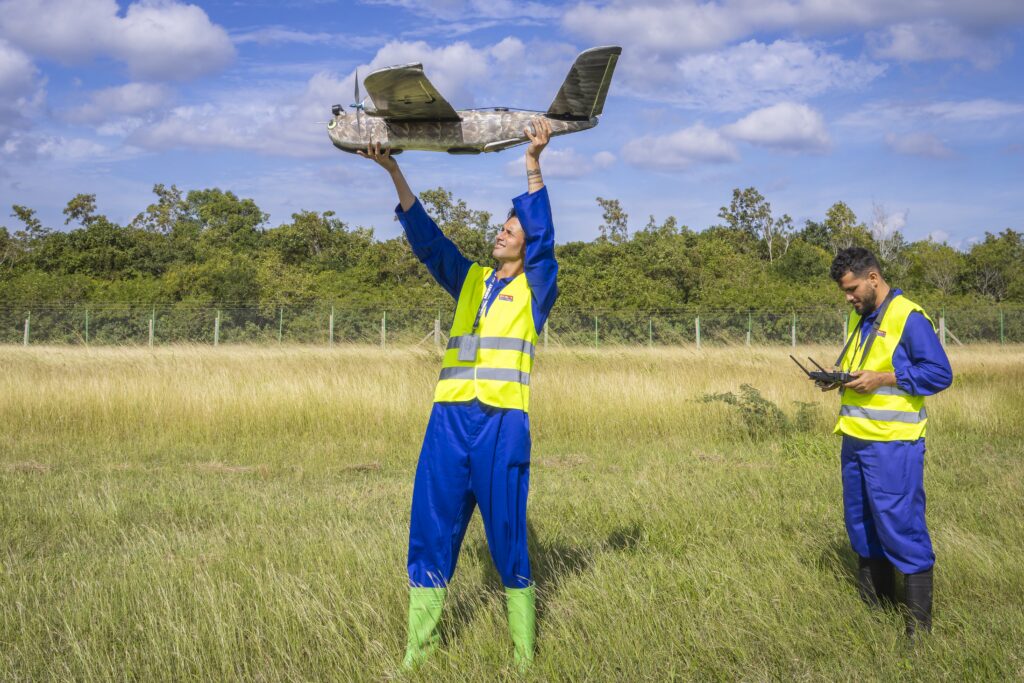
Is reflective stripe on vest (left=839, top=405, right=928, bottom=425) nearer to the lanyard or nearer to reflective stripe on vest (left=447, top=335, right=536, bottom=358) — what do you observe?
reflective stripe on vest (left=447, top=335, right=536, bottom=358)

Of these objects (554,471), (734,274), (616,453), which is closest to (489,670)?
(554,471)

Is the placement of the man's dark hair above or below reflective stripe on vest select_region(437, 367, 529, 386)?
above

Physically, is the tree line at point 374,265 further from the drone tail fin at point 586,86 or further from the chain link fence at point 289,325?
the drone tail fin at point 586,86

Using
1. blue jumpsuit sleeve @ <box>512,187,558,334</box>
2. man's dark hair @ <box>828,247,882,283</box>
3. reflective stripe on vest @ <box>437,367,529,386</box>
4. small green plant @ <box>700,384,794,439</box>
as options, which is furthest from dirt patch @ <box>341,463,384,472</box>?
man's dark hair @ <box>828,247,882,283</box>

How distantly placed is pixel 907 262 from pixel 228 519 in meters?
44.5

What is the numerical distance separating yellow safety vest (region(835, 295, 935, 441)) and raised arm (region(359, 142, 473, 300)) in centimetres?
206

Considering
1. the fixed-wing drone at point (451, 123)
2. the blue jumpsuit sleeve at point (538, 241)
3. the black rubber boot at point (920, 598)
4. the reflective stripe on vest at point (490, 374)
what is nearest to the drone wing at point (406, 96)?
the fixed-wing drone at point (451, 123)

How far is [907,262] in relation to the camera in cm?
4453

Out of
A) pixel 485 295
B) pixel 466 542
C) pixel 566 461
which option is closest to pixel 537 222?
pixel 485 295

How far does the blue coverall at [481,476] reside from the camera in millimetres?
3584

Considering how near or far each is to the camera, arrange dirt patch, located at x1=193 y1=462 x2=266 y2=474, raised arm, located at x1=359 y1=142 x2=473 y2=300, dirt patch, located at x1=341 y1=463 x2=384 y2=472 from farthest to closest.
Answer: dirt patch, located at x1=341 y1=463 x2=384 y2=472, dirt patch, located at x1=193 y1=462 x2=266 y2=474, raised arm, located at x1=359 y1=142 x2=473 y2=300

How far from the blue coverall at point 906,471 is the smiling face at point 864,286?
218 millimetres

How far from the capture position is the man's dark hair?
4355 mm

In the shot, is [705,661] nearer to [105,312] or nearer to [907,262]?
[105,312]
